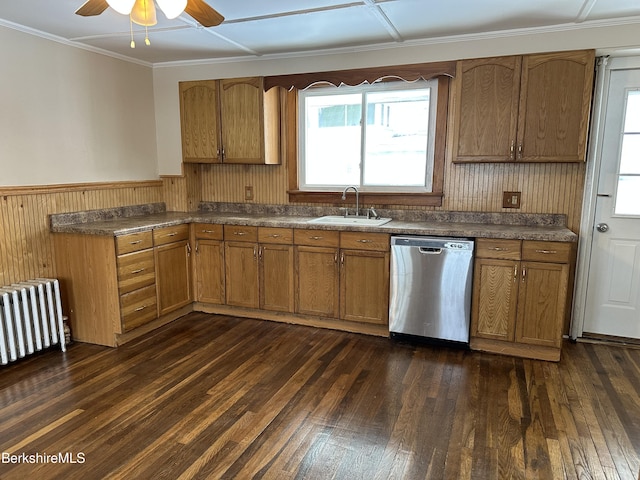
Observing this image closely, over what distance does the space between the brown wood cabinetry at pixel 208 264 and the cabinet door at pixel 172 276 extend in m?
0.08

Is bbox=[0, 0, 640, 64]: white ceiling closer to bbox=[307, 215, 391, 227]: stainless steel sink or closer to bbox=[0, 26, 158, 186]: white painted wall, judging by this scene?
bbox=[0, 26, 158, 186]: white painted wall

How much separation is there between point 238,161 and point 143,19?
78.7 inches

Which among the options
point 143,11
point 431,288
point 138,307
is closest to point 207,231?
point 138,307

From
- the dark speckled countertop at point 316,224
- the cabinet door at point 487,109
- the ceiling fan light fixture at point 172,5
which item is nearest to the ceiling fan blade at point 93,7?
the ceiling fan light fixture at point 172,5

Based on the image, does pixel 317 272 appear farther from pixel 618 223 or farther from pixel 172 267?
pixel 618 223

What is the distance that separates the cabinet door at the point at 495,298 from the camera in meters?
3.12

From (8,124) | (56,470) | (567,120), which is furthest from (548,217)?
(8,124)

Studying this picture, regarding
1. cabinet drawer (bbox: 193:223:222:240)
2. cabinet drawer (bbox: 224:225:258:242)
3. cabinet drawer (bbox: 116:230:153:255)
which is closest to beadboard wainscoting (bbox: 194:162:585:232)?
cabinet drawer (bbox: 224:225:258:242)

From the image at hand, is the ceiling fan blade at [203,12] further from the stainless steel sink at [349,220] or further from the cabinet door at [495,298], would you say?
the cabinet door at [495,298]

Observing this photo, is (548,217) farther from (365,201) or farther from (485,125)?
(365,201)

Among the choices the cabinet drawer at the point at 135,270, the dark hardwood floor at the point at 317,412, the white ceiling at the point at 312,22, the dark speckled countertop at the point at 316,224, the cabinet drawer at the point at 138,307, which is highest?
the white ceiling at the point at 312,22

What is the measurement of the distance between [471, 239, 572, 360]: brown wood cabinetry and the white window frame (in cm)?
91

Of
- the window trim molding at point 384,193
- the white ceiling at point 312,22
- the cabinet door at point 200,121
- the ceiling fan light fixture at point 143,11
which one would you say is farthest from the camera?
the cabinet door at point 200,121

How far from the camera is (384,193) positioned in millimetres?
3895
